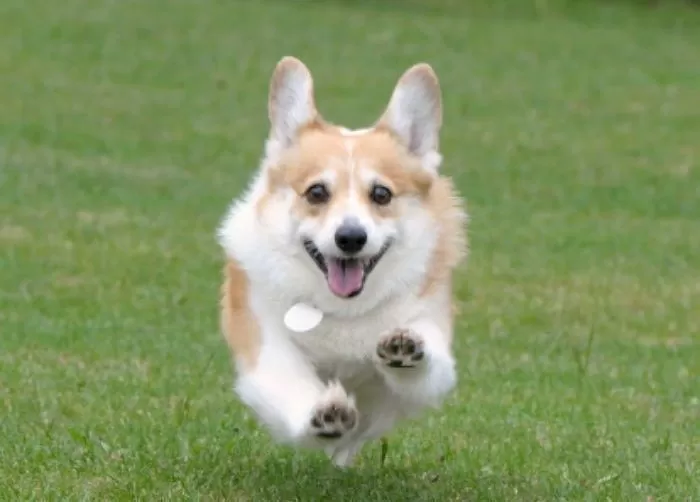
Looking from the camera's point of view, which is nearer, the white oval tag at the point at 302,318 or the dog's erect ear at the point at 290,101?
the white oval tag at the point at 302,318

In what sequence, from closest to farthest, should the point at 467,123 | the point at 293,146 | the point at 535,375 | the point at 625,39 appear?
1. the point at 293,146
2. the point at 535,375
3. the point at 467,123
4. the point at 625,39

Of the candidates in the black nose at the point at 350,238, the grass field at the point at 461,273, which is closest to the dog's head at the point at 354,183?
the black nose at the point at 350,238

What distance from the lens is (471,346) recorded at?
9.39 m

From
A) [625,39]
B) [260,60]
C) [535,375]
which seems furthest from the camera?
[625,39]

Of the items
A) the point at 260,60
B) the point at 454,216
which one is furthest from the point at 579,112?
the point at 454,216

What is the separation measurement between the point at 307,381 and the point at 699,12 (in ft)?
81.1

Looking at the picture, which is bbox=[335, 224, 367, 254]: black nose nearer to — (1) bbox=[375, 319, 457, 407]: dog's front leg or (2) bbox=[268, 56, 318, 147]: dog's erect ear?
(1) bbox=[375, 319, 457, 407]: dog's front leg

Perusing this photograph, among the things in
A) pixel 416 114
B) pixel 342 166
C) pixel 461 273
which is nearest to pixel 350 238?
pixel 342 166

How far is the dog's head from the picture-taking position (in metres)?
5.17

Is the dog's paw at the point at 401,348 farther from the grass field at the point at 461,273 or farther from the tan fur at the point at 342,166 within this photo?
the grass field at the point at 461,273

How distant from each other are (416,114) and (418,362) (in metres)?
0.99

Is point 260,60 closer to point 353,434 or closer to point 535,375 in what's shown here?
point 535,375

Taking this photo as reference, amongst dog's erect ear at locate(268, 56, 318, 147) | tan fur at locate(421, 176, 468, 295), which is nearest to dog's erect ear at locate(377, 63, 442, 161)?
tan fur at locate(421, 176, 468, 295)

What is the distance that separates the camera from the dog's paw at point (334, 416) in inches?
193
